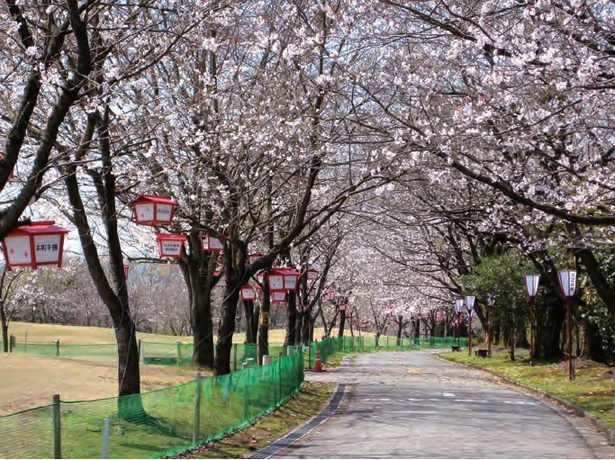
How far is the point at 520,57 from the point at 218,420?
24.1 ft

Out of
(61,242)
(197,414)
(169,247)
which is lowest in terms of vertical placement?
(197,414)

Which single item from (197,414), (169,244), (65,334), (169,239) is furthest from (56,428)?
(65,334)

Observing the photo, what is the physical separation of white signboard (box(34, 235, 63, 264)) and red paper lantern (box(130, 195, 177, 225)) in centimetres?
384

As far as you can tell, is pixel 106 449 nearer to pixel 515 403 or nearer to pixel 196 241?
pixel 515 403

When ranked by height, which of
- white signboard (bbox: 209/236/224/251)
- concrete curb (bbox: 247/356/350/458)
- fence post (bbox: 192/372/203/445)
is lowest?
concrete curb (bbox: 247/356/350/458)

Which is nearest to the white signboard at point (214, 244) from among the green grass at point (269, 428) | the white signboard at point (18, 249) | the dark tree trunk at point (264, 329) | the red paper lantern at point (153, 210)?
the dark tree trunk at point (264, 329)

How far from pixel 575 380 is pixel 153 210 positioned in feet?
50.1

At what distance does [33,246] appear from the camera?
980cm

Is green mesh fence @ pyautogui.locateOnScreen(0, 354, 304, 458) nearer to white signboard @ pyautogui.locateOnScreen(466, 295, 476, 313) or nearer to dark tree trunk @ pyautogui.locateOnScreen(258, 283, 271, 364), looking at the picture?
dark tree trunk @ pyautogui.locateOnScreen(258, 283, 271, 364)

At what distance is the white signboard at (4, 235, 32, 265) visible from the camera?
9.73 metres

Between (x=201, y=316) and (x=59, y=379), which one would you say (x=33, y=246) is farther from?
(x=201, y=316)

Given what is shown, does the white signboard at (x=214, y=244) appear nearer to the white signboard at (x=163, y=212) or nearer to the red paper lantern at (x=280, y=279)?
the red paper lantern at (x=280, y=279)

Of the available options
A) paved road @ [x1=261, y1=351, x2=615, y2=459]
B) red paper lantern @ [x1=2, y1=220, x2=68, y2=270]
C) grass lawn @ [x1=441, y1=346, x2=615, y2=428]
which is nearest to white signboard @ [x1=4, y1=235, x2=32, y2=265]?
red paper lantern @ [x1=2, y1=220, x2=68, y2=270]

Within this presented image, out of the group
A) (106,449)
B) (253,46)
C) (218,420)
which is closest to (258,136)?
(253,46)
